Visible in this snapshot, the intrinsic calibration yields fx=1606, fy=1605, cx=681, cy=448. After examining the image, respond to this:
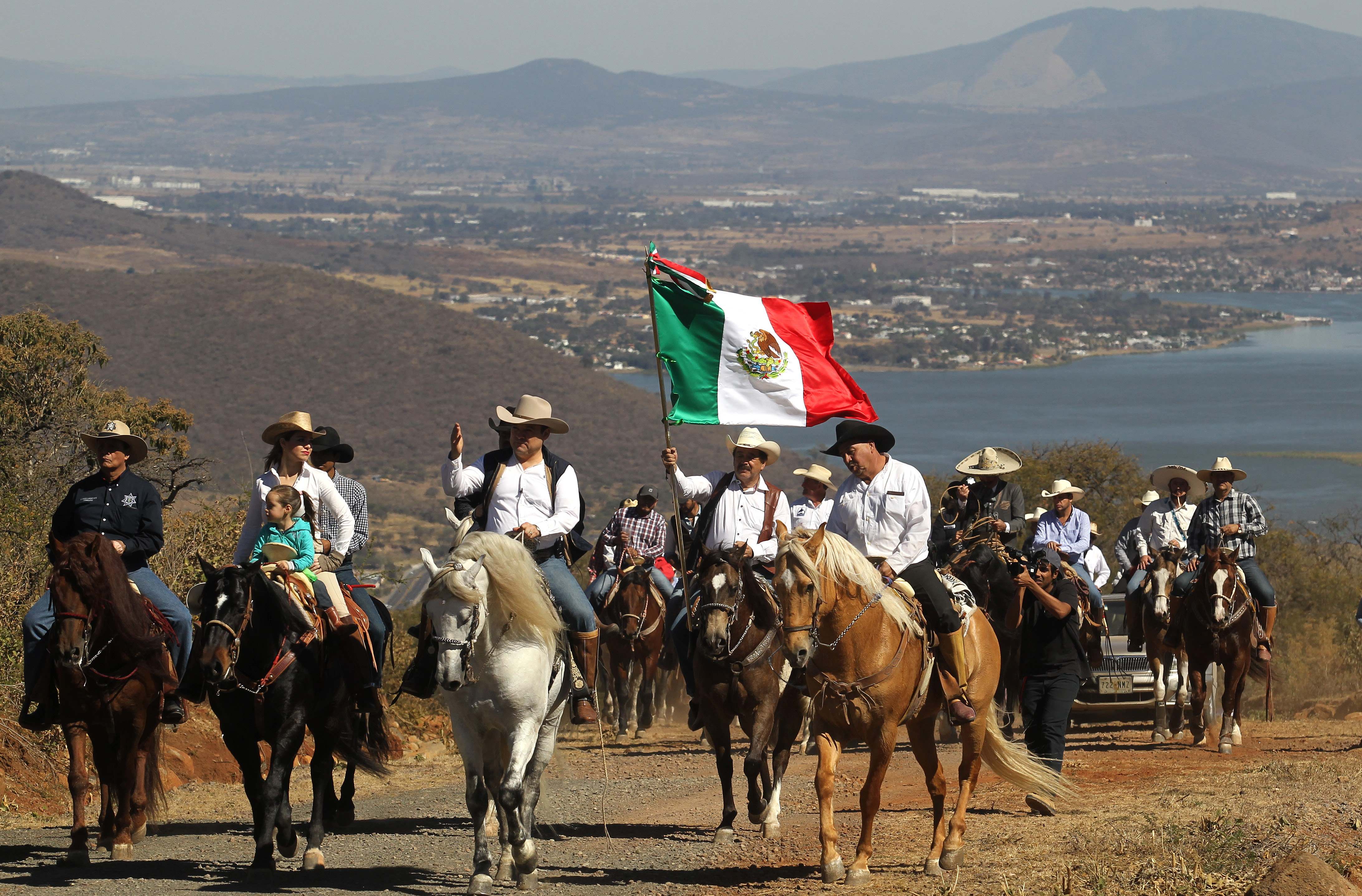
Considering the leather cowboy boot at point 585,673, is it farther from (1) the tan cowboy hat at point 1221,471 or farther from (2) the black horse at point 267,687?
(1) the tan cowboy hat at point 1221,471

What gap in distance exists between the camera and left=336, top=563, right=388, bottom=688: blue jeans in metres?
10.7

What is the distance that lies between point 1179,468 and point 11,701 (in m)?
11.6

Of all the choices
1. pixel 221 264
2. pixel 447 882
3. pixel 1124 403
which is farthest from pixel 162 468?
pixel 221 264

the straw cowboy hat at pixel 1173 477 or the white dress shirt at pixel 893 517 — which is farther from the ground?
the white dress shirt at pixel 893 517

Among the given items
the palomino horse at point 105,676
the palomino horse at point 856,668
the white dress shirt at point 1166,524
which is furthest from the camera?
the white dress shirt at point 1166,524

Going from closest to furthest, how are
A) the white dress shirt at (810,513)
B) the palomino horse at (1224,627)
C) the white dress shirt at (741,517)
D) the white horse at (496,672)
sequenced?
1. the white horse at (496,672)
2. the white dress shirt at (741,517)
3. the white dress shirt at (810,513)
4. the palomino horse at (1224,627)

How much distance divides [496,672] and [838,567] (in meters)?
2.02

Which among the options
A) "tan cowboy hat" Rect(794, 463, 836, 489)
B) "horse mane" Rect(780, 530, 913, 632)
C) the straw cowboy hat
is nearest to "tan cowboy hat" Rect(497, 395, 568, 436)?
"horse mane" Rect(780, 530, 913, 632)

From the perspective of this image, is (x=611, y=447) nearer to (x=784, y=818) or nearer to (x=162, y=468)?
(x=162, y=468)

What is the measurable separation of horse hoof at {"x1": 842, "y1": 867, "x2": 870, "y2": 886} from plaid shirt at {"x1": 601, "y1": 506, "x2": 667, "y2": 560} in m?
7.39

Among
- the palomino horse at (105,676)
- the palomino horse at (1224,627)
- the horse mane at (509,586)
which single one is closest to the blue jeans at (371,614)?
the palomino horse at (105,676)

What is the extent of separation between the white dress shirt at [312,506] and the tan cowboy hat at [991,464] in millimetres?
4569

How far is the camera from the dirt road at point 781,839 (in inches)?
357

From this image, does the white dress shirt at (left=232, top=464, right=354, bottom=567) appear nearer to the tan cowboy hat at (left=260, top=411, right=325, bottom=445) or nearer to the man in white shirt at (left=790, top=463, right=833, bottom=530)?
the tan cowboy hat at (left=260, top=411, right=325, bottom=445)
